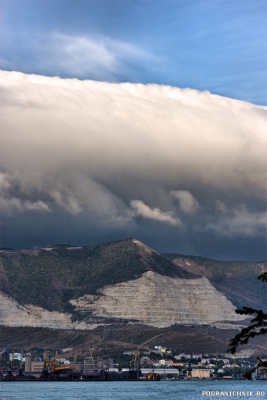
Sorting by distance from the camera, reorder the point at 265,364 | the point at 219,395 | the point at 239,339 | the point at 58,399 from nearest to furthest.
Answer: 1. the point at 239,339
2. the point at 265,364
3. the point at 58,399
4. the point at 219,395

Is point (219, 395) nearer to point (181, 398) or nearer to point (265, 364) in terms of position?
point (181, 398)

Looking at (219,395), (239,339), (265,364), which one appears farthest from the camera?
(219,395)

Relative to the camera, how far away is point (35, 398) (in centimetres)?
18400

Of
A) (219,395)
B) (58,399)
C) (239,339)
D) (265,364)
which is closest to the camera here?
(239,339)

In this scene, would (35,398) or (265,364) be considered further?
(35,398)

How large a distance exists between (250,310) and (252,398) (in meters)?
158

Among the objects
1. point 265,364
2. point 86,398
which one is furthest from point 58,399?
point 265,364

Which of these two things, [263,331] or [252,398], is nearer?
[263,331]

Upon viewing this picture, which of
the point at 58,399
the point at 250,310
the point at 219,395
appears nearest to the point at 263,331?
the point at 250,310

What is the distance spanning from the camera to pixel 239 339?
2867 cm

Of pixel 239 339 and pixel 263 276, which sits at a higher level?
pixel 263 276

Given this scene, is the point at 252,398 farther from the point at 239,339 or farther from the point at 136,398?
the point at 239,339

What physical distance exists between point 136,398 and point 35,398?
21.4 meters

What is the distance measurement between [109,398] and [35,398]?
15.7 meters
